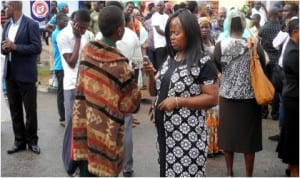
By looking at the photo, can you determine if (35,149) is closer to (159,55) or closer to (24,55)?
(24,55)

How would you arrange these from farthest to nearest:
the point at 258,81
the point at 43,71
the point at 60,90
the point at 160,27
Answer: the point at 43,71, the point at 160,27, the point at 60,90, the point at 258,81

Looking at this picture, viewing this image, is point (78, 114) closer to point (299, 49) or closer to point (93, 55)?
point (93, 55)

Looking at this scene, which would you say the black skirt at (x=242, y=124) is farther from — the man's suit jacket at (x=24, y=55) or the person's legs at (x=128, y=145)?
the man's suit jacket at (x=24, y=55)

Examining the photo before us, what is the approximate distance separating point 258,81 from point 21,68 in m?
3.04

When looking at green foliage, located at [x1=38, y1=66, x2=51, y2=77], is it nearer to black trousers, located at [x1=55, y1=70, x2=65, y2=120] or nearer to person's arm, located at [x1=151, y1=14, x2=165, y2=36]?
person's arm, located at [x1=151, y1=14, x2=165, y2=36]

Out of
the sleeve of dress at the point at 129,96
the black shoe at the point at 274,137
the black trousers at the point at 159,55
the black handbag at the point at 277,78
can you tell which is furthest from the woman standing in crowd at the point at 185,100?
the black trousers at the point at 159,55

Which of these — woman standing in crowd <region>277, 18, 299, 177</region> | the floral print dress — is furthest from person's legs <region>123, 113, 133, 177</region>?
woman standing in crowd <region>277, 18, 299, 177</region>

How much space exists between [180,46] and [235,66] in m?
1.58

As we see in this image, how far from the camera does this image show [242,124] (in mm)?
5223

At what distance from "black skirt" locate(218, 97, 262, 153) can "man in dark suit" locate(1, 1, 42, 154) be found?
2.57 metres

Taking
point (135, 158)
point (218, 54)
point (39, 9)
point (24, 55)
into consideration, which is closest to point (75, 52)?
point (24, 55)

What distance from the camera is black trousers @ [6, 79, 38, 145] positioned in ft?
21.3

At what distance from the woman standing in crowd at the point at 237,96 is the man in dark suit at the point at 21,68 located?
8.15 feet

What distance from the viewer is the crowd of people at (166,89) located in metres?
3.48
